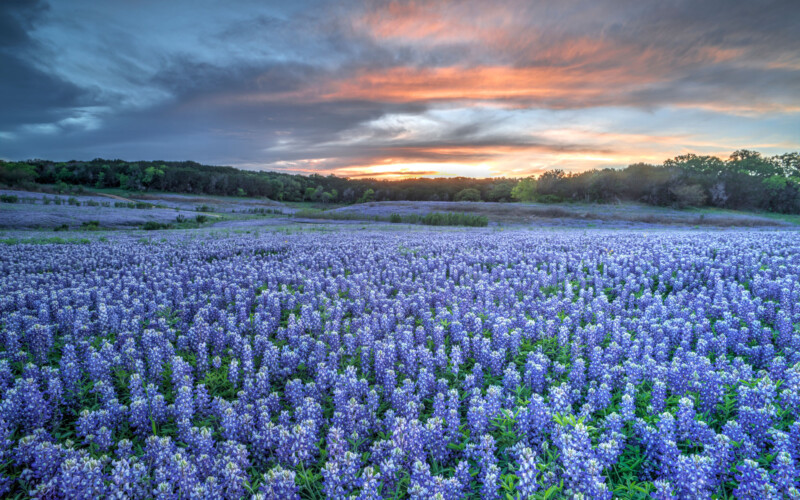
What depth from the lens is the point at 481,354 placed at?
5086mm

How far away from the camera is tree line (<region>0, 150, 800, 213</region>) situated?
63531 millimetres

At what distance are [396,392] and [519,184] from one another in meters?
102

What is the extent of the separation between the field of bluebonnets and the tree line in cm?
5972

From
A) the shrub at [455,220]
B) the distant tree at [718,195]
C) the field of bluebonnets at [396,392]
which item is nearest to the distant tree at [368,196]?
the shrub at [455,220]

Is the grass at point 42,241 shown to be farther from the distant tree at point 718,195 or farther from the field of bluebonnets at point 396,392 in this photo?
the distant tree at point 718,195

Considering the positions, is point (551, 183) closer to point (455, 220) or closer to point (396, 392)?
point (455, 220)

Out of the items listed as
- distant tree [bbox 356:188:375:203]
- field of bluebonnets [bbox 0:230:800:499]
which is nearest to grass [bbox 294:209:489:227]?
field of bluebonnets [bbox 0:230:800:499]

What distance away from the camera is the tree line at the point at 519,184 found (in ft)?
208

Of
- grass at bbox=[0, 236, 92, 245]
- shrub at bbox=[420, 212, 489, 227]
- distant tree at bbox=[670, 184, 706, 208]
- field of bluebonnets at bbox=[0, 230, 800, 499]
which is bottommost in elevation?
field of bluebonnets at bbox=[0, 230, 800, 499]

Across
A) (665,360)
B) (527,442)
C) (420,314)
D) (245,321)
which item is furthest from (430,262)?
(527,442)

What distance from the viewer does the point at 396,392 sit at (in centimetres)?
385

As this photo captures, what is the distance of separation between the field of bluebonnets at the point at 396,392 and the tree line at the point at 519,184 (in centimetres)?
5972

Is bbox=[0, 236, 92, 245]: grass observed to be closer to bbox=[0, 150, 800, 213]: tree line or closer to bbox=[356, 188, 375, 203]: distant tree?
bbox=[0, 150, 800, 213]: tree line

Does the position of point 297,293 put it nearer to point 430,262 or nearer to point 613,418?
point 430,262
